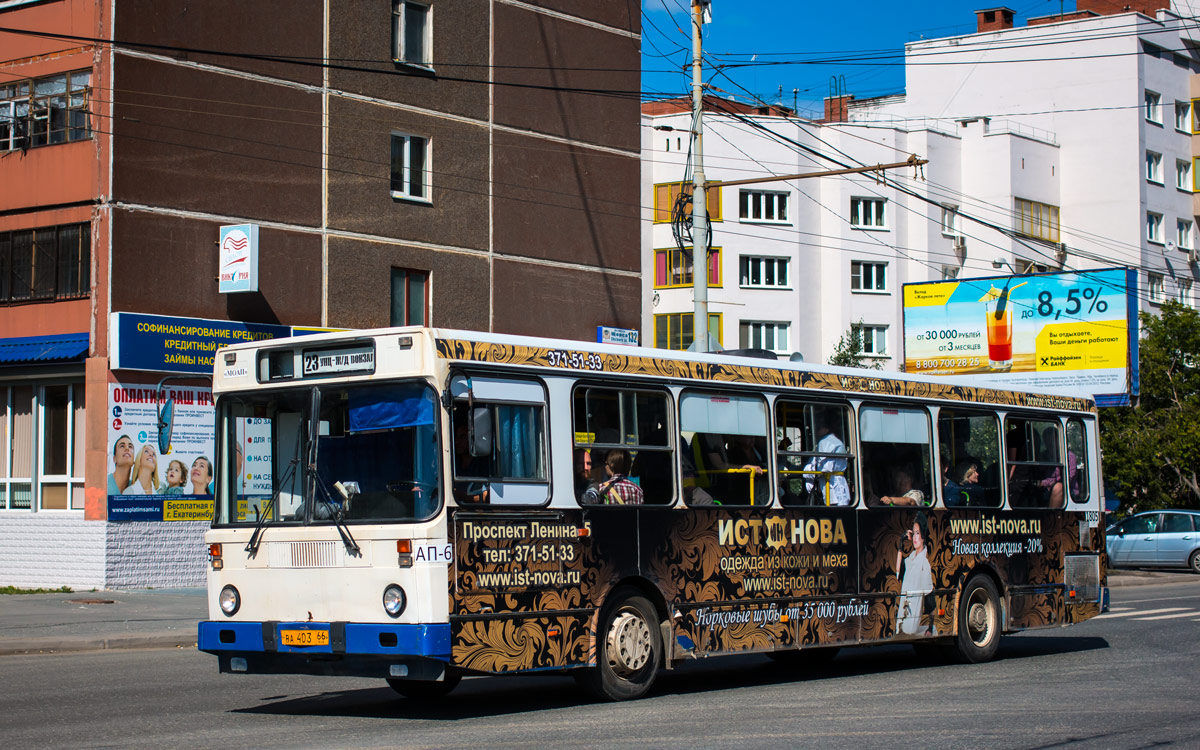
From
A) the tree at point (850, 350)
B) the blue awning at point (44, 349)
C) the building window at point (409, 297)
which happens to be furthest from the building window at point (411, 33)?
the tree at point (850, 350)

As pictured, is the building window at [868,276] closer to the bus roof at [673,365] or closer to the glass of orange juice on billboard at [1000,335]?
the glass of orange juice on billboard at [1000,335]

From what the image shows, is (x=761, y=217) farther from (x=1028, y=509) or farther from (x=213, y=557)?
(x=213, y=557)

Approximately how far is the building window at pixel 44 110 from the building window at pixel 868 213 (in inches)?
1765

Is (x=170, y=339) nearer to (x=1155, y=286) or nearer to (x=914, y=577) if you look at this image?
(x=914, y=577)

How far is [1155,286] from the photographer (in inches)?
2621

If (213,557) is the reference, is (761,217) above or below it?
above

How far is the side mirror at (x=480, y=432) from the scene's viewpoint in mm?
9977

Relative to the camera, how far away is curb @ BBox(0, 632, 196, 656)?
15812 mm

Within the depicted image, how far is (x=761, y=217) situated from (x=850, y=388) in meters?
50.3

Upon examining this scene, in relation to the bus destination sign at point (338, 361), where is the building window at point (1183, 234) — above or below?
above

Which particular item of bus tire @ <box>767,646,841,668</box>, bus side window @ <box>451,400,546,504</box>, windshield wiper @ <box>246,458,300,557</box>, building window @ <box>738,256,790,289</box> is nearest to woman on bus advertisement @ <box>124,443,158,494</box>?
bus tire @ <box>767,646,841,668</box>

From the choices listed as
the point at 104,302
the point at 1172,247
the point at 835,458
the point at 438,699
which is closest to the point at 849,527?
the point at 835,458

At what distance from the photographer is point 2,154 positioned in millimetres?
25422

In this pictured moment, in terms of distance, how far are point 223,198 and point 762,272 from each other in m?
39.7
